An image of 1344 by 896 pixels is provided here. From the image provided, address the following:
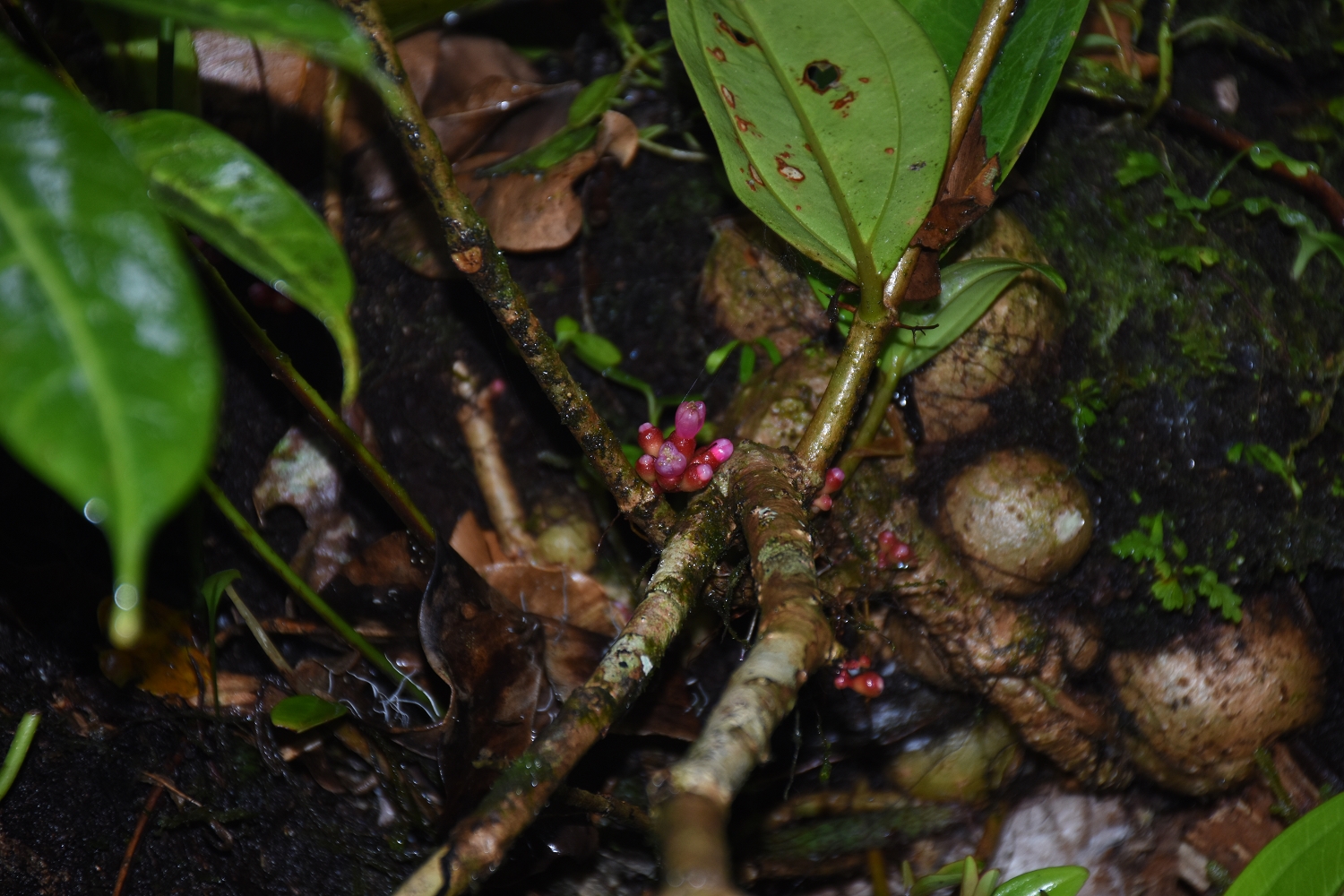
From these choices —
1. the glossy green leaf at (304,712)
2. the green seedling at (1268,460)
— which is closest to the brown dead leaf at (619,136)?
the glossy green leaf at (304,712)

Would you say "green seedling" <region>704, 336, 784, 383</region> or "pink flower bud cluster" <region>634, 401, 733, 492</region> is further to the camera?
"green seedling" <region>704, 336, 784, 383</region>

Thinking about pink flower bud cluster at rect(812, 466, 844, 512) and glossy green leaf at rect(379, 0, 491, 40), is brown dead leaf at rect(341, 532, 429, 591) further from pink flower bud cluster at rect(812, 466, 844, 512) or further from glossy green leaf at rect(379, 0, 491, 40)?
glossy green leaf at rect(379, 0, 491, 40)

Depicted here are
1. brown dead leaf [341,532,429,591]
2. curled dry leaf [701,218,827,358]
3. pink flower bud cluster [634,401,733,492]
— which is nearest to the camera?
pink flower bud cluster [634,401,733,492]

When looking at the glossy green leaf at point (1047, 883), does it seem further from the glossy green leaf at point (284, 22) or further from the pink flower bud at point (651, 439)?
the glossy green leaf at point (284, 22)

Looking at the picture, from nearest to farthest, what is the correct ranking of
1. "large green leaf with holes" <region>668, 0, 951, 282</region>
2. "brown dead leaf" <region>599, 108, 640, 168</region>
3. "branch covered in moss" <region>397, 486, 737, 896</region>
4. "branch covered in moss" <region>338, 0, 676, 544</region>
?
"branch covered in moss" <region>397, 486, 737, 896</region>, "branch covered in moss" <region>338, 0, 676, 544</region>, "large green leaf with holes" <region>668, 0, 951, 282</region>, "brown dead leaf" <region>599, 108, 640, 168</region>

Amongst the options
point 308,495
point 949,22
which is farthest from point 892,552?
point 308,495

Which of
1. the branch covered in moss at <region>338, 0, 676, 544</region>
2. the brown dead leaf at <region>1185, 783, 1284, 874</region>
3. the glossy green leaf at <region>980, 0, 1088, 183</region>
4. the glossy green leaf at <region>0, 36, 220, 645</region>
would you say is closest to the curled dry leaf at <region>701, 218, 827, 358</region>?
the glossy green leaf at <region>980, 0, 1088, 183</region>

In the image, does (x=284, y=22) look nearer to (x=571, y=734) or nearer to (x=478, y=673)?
(x=571, y=734)

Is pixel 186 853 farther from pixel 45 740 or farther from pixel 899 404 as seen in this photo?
pixel 899 404
